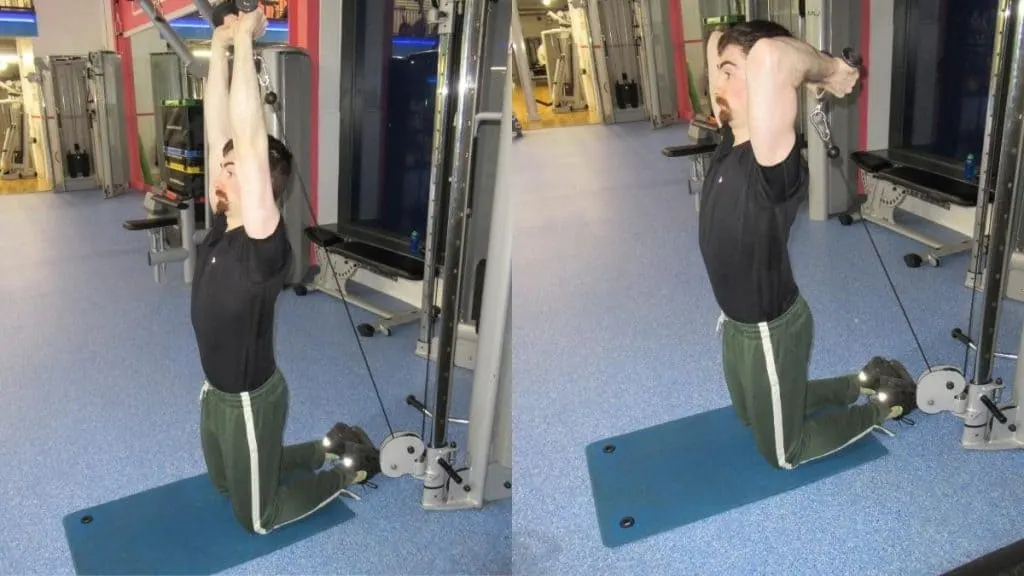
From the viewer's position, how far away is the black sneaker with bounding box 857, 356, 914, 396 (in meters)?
2.65

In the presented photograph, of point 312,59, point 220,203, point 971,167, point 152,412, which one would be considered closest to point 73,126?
point 312,59

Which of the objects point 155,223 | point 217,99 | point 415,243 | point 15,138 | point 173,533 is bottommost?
point 173,533

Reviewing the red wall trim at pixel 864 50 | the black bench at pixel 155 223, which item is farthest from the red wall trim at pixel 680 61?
the black bench at pixel 155 223

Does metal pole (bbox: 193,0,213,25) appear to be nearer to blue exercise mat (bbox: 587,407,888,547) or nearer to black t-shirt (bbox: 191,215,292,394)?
black t-shirt (bbox: 191,215,292,394)

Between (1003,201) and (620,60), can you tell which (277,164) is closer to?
(620,60)

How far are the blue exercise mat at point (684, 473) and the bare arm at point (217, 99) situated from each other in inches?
53.7

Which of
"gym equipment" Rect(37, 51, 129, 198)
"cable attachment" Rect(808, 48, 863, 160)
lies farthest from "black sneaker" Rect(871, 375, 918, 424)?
"gym equipment" Rect(37, 51, 129, 198)

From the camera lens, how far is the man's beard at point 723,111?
195 cm

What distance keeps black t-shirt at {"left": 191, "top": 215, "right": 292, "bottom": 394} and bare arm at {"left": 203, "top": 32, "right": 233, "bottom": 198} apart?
0.55 feet

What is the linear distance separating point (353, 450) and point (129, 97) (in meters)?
7.31

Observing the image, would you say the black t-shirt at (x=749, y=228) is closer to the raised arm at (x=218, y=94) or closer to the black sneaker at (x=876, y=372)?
the black sneaker at (x=876, y=372)

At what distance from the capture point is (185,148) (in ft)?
13.8

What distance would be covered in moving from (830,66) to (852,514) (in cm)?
124

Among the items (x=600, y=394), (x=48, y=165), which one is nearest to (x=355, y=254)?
(x=600, y=394)
